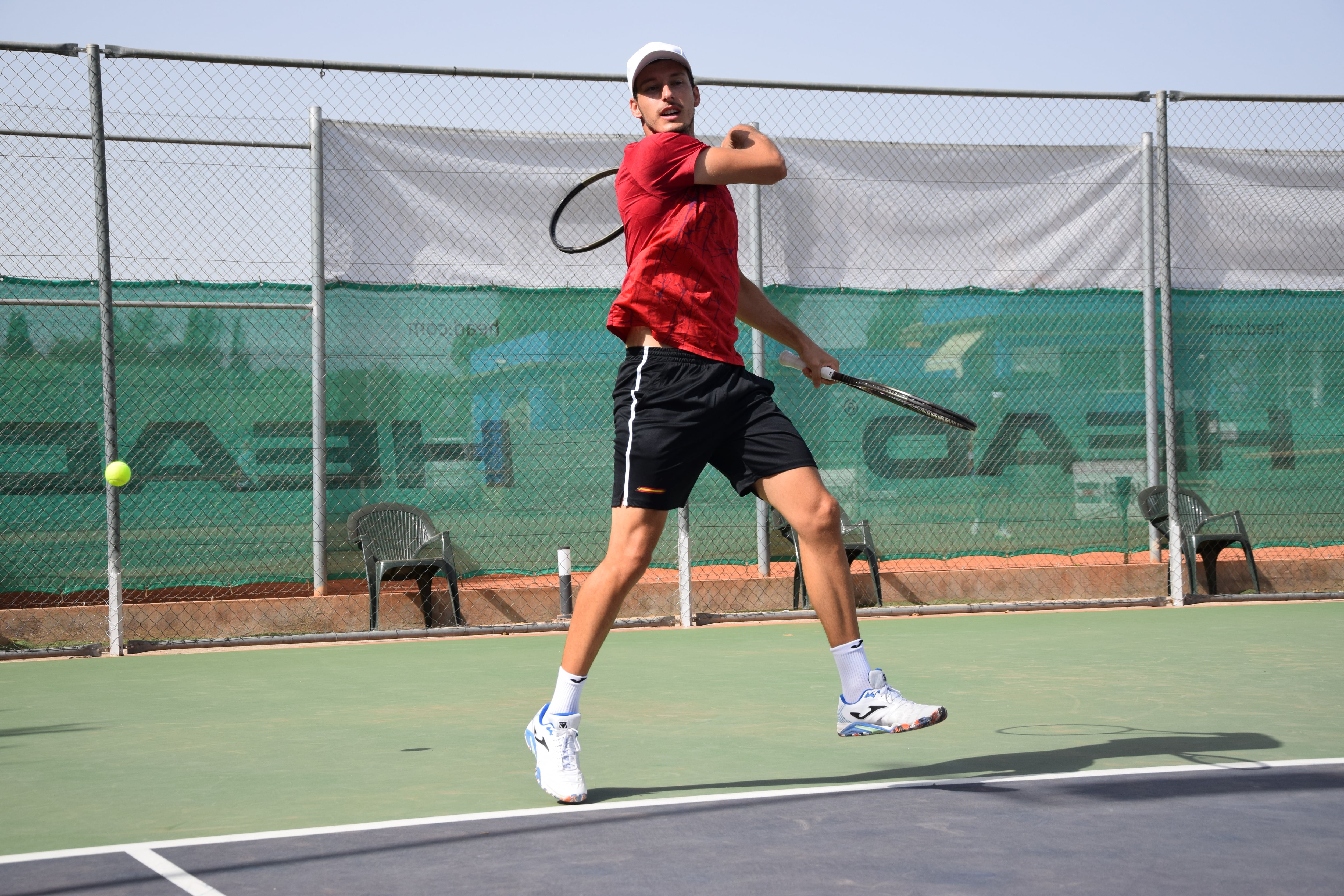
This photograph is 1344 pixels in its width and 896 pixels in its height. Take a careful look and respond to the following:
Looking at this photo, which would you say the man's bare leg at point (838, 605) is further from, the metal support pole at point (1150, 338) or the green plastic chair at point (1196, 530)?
the metal support pole at point (1150, 338)

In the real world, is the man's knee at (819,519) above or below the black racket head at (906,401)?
below

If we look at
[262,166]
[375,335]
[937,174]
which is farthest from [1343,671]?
[262,166]

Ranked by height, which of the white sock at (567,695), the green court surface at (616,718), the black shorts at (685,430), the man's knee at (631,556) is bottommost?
the green court surface at (616,718)

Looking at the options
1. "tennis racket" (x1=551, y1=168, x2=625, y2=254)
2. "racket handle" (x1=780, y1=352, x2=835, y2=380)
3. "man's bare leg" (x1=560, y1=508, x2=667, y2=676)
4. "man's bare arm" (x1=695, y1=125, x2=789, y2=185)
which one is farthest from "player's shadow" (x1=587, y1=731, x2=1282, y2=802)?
"tennis racket" (x1=551, y1=168, x2=625, y2=254)

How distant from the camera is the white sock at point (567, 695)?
340cm

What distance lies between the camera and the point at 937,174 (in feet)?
26.3

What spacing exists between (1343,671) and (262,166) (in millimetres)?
5619

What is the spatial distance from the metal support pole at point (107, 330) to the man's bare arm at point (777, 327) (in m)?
3.88

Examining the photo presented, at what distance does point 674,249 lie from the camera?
3562 mm

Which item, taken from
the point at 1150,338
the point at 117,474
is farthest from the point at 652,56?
the point at 1150,338

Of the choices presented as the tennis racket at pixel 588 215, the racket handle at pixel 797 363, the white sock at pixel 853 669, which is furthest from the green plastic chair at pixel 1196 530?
the white sock at pixel 853 669

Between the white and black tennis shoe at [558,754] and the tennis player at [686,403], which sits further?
the tennis player at [686,403]

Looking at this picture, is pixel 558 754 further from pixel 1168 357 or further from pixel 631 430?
pixel 1168 357

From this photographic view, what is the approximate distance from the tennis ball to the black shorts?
11.9ft
